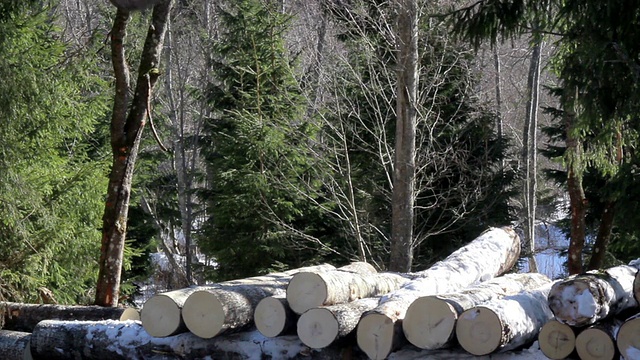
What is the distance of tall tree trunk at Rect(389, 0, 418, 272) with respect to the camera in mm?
12469

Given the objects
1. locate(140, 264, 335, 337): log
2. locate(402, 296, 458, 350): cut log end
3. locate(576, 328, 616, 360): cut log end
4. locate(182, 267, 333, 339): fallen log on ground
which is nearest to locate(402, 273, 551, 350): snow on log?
locate(402, 296, 458, 350): cut log end

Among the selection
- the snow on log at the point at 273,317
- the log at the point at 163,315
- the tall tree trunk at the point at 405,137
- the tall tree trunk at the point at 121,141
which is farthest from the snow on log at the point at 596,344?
the tall tree trunk at the point at 405,137

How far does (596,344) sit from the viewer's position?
15.5 ft

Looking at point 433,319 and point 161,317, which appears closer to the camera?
point 433,319

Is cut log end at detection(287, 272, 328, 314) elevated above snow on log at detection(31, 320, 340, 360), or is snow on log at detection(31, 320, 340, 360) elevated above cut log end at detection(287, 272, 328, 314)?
cut log end at detection(287, 272, 328, 314)

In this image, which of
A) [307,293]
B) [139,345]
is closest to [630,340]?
[307,293]

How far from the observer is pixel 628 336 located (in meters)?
4.60

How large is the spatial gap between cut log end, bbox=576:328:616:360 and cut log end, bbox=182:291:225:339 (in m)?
2.64

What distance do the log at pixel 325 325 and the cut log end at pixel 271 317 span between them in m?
0.22

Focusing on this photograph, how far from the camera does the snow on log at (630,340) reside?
455 centimetres

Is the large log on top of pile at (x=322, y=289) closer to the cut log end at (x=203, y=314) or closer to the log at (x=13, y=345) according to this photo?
the cut log end at (x=203, y=314)

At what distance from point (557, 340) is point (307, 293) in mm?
1919

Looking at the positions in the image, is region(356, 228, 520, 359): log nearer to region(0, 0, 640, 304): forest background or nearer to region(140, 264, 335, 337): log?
region(140, 264, 335, 337): log

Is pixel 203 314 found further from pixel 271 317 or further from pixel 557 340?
pixel 557 340
